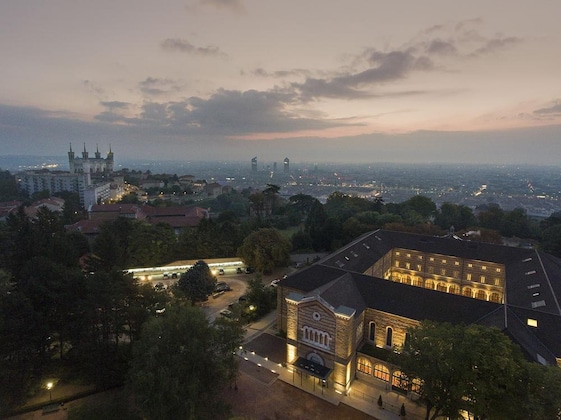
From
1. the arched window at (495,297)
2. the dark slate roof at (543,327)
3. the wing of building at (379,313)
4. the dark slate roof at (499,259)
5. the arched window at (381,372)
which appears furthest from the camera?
the arched window at (495,297)

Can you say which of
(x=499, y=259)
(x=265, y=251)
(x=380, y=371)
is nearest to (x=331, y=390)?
(x=380, y=371)

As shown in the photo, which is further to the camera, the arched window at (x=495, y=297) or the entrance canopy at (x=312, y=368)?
the arched window at (x=495, y=297)

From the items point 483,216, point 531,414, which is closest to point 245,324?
point 531,414

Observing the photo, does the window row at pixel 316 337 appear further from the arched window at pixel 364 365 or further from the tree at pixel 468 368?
the tree at pixel 468 368

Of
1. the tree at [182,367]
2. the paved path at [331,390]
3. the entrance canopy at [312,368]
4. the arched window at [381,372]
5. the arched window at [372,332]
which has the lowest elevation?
the paved path at [331,390]

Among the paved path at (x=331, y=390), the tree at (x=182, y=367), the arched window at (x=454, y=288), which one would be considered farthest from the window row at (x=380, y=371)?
the arched window at (x=454, y=288)

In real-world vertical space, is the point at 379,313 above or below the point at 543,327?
below

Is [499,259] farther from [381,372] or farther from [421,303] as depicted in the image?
[381,372]
